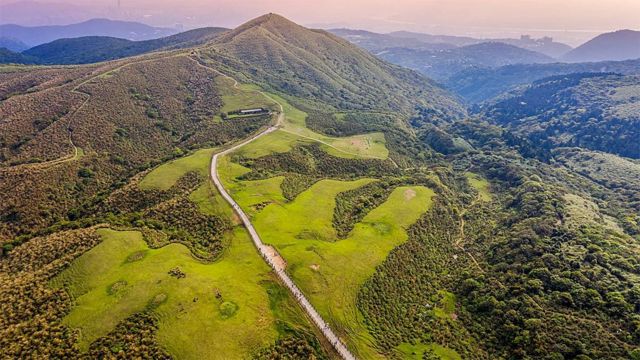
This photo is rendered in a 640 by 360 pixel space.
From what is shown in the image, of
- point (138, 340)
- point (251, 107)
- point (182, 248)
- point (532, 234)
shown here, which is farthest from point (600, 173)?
point (138, 340)

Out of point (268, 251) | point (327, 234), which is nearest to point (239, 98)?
point (327, 234)

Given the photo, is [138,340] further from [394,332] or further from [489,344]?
[489,344]

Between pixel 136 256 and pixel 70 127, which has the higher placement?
pixel 70 127

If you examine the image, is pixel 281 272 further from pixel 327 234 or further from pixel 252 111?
pixel 252 111

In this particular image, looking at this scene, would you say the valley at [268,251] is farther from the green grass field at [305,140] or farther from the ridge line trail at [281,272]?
the green grass field at [305,140]

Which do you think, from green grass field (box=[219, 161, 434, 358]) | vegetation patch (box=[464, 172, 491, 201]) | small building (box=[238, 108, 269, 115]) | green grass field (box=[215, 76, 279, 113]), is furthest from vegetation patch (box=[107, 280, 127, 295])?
vegetation patch (box=[464, 172, 491, 201])

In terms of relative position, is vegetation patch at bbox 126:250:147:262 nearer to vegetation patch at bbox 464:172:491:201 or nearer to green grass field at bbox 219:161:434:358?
green grass field at bbox 219:161:434:358

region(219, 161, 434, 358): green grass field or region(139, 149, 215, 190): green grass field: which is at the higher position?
region(139, 149, 215, 190): green grass field

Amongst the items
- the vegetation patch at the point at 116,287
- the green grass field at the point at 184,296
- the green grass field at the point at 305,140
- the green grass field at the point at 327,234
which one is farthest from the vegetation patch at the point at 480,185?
the vegetation patch at the point at 116,287

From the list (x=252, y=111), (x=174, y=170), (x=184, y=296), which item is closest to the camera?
(x=184, y=296)

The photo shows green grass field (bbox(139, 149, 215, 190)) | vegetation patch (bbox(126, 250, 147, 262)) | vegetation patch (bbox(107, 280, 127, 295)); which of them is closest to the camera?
vegetation patch (bbox(107, 280, 127, 295))

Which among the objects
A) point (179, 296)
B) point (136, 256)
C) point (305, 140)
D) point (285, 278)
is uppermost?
point (305, 140)
